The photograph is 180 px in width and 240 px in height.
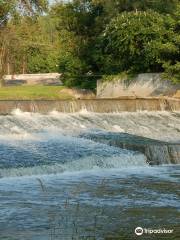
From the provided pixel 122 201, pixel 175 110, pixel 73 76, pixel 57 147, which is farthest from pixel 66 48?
pixel 122 201

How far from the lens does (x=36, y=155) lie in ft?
46.5

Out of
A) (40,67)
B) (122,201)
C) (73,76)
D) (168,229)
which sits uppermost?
(168,229)

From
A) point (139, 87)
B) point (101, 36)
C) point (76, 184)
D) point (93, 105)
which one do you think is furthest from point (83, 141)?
point (101, 36)

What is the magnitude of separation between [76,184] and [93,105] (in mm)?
11429

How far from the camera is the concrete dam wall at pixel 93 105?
21234mm

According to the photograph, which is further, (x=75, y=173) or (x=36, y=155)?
(x=36, y=155)

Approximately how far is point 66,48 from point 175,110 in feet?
37.0

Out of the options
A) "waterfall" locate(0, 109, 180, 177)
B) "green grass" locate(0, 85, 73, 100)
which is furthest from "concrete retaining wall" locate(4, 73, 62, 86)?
"waterfall" locate(0, 109, 180, 177)

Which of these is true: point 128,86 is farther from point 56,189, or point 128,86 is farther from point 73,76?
point 56,189

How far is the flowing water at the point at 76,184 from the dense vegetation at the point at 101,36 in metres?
8.43

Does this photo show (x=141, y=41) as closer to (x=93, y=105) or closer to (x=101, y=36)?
(x=101, y=36)

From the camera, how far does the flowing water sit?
8.38 meters

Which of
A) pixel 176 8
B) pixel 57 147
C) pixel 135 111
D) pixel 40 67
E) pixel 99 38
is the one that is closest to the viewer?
pixel 57 147

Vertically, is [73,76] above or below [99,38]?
below
